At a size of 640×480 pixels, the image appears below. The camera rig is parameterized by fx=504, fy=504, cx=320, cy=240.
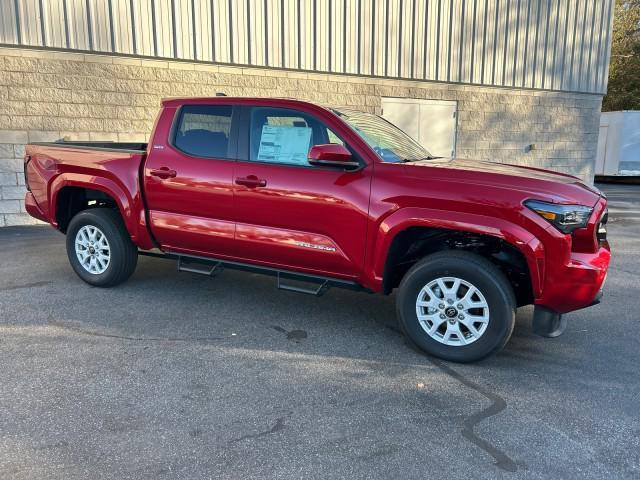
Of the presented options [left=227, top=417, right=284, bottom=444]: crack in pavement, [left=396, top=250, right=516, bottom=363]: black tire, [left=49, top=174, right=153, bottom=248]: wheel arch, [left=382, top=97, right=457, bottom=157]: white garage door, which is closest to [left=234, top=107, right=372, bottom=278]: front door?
[left=396, top=250, right=516, bottom=363]: black tire

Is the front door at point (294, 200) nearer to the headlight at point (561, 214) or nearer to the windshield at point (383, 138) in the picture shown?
the windshield at point (383, 138)

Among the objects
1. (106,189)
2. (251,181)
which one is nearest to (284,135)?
(251,181)

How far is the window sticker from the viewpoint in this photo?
13.9 ft

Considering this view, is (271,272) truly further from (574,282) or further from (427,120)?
(427,120)

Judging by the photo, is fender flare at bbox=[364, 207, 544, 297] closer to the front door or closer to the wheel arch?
the front door

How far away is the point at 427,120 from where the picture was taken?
11477 mm

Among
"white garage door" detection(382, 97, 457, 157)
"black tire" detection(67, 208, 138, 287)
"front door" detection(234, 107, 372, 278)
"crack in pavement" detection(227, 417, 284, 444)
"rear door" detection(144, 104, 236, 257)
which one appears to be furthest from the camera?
"white garage door" detection(382, 97, 457, 157)

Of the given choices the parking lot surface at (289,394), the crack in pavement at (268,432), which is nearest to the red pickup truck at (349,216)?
the parking lot surface at (289,394)

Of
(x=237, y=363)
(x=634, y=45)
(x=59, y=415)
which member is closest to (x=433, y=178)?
(x=237, y=363)

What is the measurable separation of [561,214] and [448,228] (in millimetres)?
746

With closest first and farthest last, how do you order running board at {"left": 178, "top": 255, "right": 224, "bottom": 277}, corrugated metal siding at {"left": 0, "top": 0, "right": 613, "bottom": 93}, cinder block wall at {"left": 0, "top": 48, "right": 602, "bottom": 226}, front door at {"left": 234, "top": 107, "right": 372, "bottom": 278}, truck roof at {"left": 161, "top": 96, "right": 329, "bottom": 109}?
front door at {"left": 234, "top": 107, "right": 372, "bottom": 278}, truck roof at {"left": 161, "top": 96, "right": 329, "bottom": 109}, running board at {"left": 178, "top": 255, "right": 224, "bottom": 277}, cinder block wall at {"left": 0, "top": 48, "right": 602, "bottom": 226}, corrugated metal siding at {"left": 0, "top": 0, "right": 613, "bottom": 93}

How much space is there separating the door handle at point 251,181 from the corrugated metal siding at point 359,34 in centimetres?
582

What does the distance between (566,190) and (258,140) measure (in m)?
2.48

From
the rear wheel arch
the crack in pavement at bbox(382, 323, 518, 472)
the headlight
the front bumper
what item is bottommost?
the crack in pavement at bbox(382, 323, 518, 472)
